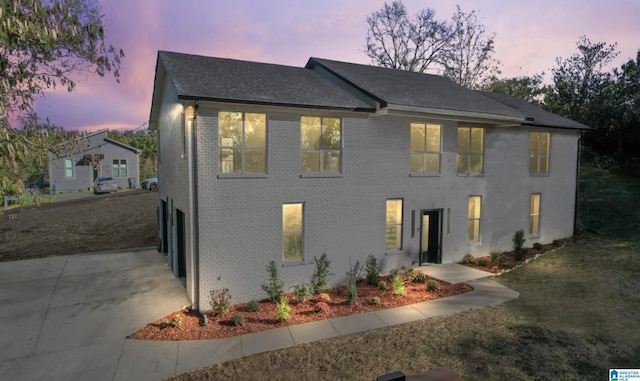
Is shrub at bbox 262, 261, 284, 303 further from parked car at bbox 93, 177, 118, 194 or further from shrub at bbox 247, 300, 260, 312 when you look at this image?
parked car at bbox 93, 177, 118, 194

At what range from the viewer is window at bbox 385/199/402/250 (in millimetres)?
13008

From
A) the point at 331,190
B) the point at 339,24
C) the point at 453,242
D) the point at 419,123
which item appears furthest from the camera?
the point at 339,24

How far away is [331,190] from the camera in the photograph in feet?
38.1

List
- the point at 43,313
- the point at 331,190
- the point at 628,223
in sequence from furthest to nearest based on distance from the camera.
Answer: the point at 628,223, the point at 331,190, the point at 43,313

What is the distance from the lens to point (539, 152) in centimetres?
1680

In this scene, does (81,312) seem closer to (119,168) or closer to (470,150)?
(470,150)

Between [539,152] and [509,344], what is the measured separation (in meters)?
12.2

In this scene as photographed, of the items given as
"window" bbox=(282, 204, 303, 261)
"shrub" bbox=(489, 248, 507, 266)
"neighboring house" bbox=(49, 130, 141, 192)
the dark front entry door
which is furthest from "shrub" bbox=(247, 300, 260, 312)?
"neighboring house" bbox=(49, 130, 141, 192)

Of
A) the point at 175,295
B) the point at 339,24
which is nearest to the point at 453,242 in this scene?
the point at 175,295

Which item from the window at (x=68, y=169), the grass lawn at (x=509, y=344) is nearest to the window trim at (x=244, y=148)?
the grass lawn at (x=509, y=344)

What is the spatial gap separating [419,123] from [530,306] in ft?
23.3

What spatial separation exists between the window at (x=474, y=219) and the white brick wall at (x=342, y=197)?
237 mm

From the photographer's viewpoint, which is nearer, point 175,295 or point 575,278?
point 175,295

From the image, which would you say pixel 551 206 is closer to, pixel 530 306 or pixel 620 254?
pixel 620 254
